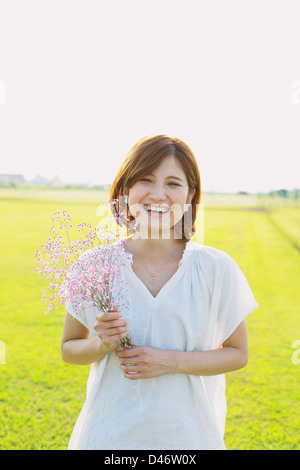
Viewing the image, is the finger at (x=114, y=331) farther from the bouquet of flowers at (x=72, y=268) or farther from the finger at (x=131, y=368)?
the finger at (x=131, y=368)

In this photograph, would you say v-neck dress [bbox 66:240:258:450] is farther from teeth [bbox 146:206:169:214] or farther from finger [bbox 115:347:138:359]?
teeth [bbox 146:206:169:214]

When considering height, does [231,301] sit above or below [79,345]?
above

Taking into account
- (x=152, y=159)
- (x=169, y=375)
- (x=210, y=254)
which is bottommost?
(x=169, y=375)

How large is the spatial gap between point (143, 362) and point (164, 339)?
195 mm

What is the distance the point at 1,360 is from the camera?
6121 millimetres

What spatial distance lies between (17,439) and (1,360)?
6.60 ft

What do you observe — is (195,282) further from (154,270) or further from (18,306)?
(18,306)

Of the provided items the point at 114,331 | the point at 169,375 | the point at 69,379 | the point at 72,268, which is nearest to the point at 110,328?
the point at 114,331

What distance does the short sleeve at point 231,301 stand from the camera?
6.65ft

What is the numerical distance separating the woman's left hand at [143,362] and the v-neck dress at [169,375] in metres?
0.11

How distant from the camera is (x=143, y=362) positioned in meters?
1.84

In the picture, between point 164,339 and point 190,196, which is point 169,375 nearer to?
point 164,339

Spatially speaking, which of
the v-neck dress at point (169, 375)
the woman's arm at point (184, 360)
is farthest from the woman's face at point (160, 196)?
the woman's arm at point (184, 360)

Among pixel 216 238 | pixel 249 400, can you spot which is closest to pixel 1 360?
pixel 249 400
